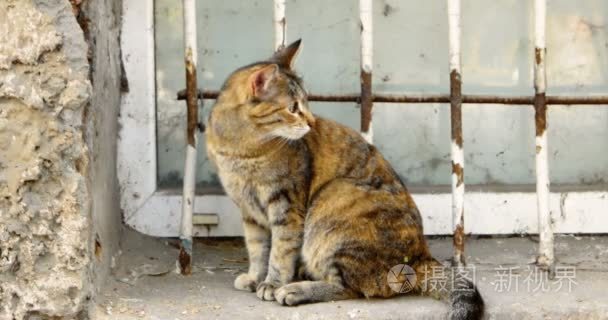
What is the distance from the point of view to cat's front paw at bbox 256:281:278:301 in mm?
3408

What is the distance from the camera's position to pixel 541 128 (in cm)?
359

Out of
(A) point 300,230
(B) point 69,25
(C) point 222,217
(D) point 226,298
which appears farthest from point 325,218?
(B) point 69,25

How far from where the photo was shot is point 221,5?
4.08 m

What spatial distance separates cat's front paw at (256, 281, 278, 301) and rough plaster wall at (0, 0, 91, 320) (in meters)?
0.62

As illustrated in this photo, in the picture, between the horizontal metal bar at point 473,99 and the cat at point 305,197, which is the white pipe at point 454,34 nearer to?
the horizontal metal bar at point 473,99

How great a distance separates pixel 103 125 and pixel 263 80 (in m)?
0.58

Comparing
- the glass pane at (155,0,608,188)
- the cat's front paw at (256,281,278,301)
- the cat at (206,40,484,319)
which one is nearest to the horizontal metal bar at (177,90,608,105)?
the cat at (206,40,484,319)

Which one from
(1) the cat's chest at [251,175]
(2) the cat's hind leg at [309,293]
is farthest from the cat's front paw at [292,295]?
(1) the cat's chest at [251,175]

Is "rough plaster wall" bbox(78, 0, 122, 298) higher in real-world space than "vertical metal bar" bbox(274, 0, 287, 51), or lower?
lower

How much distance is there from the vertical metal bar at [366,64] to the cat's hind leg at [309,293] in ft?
1.97

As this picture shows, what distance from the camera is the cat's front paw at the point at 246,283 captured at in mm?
3529

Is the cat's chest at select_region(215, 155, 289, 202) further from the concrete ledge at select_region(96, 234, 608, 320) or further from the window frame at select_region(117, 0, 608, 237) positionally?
the window frame at select_region(117, 0, 608, 237)

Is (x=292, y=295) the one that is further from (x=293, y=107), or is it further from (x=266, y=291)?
(x=293, y=107)

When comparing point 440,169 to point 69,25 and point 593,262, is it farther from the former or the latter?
point 69,25
